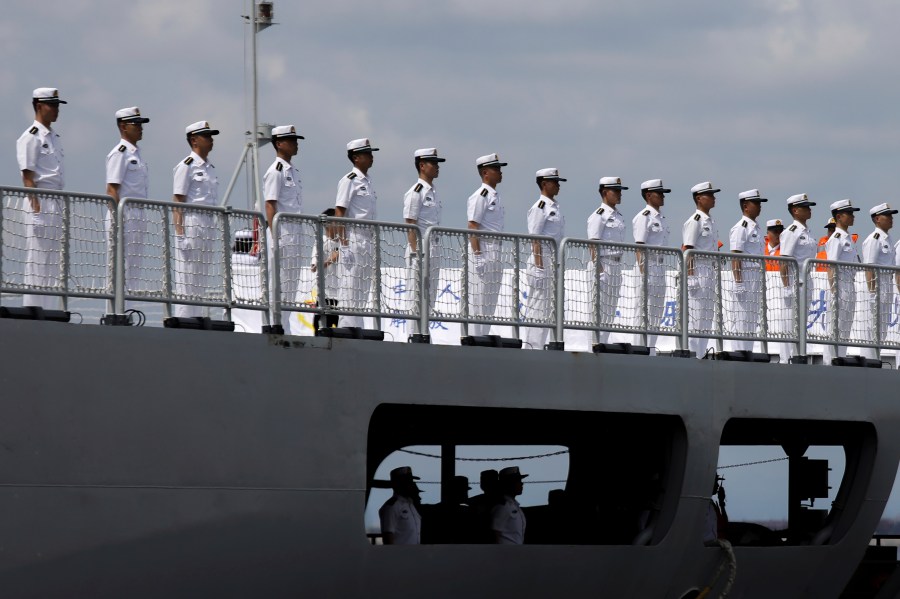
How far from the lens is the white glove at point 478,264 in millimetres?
13773

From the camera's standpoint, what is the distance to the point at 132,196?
508 inches

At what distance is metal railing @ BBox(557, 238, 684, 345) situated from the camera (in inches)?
565

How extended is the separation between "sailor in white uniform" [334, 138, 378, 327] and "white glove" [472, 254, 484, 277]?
977 millimetres

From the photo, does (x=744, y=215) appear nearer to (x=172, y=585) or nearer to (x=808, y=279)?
(x=808, y=279)

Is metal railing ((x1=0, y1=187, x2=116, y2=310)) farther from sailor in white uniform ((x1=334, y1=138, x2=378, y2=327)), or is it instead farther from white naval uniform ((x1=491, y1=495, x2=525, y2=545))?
white naval uniform ((x1=491, y1=495, x2=525, y2=545))

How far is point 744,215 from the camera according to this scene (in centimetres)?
1752

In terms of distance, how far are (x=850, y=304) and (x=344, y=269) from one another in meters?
5.69

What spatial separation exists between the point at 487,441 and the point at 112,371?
3.97 metres

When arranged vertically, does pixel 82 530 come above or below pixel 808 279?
below

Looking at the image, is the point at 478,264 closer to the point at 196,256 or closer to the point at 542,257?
the point at 542,257

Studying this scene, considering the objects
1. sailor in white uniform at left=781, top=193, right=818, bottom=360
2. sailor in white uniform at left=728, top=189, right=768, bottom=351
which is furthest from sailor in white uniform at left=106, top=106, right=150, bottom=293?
sailor in white uniform at left=781, top=193, right=818, bottom=360

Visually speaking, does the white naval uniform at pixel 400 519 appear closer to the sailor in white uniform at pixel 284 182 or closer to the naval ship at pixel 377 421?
the naval ship at pixel 377 421

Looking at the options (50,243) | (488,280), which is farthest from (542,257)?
(50,243)

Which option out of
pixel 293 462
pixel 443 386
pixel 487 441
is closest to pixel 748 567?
pixel 487 441
